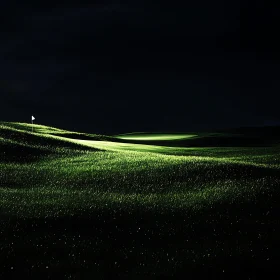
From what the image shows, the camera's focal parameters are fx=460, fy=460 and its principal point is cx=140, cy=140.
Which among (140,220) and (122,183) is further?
(122,183)

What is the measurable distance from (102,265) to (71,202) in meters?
6.50

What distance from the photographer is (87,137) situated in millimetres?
62562

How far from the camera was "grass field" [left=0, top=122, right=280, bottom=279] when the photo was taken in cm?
1527

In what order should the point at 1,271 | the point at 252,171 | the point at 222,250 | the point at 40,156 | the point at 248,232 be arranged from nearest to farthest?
1. the point at 1,271
2. the point at 222,250
3. the point at 248,232
4. the point at 252,171
5. the point at 40,156

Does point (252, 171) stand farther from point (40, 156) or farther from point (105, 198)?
point (40, 156)

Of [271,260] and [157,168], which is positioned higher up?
[157,168]

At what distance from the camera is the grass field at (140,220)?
50.1 ft

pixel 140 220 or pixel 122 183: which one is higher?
pixel 122 183

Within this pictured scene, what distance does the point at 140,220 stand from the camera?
19.0 meters

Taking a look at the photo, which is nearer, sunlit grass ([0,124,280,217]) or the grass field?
the grass field

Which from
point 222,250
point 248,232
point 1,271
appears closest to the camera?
point 1,271

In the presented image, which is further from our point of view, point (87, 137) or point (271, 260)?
point (87, 137)

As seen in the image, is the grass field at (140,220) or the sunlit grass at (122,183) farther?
the sunlit grass at (122,183)

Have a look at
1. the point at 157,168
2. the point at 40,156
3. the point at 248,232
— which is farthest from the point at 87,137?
the point at 248,232
